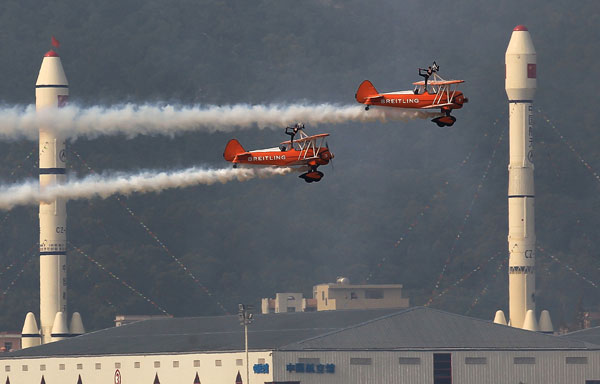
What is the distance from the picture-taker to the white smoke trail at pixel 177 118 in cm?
15512

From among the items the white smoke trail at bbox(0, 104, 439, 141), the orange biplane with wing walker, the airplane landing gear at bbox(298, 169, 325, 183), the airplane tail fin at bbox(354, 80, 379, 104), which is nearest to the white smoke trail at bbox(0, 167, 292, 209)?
the airplane landing gear at bbox(298, 169, 325, 183)

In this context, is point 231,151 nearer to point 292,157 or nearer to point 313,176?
point 292,157

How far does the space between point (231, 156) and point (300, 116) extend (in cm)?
736

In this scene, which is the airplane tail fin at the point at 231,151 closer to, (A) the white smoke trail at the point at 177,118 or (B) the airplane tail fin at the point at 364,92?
(A) the white smoke trail at the point at 177,118

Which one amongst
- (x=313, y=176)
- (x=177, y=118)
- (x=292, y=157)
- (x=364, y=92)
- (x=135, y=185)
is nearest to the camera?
(x=313, y=176)

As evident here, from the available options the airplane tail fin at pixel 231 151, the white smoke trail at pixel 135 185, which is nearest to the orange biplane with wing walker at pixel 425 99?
the white smoke trail at pixel 135 185

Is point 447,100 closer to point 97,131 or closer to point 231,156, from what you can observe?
point 231,156

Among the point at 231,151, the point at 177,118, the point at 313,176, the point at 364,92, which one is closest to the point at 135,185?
the point at 177,118

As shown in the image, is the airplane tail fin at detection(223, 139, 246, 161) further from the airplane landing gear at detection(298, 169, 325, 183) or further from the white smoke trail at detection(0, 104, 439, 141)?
the airplane landing gear at detection(298, 169, 325, 183)

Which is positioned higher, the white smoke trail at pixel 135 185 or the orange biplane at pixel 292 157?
the orange biplane at pixel 292 157

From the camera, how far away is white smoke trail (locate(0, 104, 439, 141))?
155125 millimetres

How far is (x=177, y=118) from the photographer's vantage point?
549 ft

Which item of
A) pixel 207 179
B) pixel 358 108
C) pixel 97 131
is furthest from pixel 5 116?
pixel 358 108

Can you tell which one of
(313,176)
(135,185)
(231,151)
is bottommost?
(313,176)
